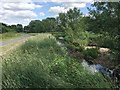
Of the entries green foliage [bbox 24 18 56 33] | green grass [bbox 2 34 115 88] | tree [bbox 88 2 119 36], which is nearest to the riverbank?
green grass [bbox 2 34 115 88]

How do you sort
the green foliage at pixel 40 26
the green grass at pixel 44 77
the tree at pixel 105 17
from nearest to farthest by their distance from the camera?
the green grass at pixel 44 77, the tree at pixel 105 17, the green foliage at pixel 40 26

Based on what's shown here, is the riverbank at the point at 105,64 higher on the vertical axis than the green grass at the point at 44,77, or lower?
lower

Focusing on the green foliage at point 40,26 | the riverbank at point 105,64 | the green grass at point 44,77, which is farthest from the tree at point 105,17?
the green foliage at point 40,26

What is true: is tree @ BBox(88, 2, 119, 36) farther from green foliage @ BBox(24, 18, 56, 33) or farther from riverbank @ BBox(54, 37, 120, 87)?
green foliage @ BBox(24, 18, 56, 33)

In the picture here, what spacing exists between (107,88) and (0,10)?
340 cm

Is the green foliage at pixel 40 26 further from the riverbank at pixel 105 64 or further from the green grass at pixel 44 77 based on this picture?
the green grass at pixel 44 77

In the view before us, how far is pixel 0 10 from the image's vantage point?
10.0 ft

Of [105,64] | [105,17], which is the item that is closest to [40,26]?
→ [105,64]

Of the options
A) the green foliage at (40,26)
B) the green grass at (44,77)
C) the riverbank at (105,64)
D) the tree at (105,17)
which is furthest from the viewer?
the green foliage at (40,26)

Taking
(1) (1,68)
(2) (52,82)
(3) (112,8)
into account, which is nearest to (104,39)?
(3) (112,8)

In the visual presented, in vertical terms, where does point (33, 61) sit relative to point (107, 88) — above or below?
A: above

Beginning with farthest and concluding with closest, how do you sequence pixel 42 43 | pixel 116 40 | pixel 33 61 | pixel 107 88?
pixel 42 43, pixel 116 40, pixel 33 61, pixel 107 88

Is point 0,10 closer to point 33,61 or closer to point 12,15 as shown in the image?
point 12,15

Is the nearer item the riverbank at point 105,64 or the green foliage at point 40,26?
the riverbank at point 105,64
